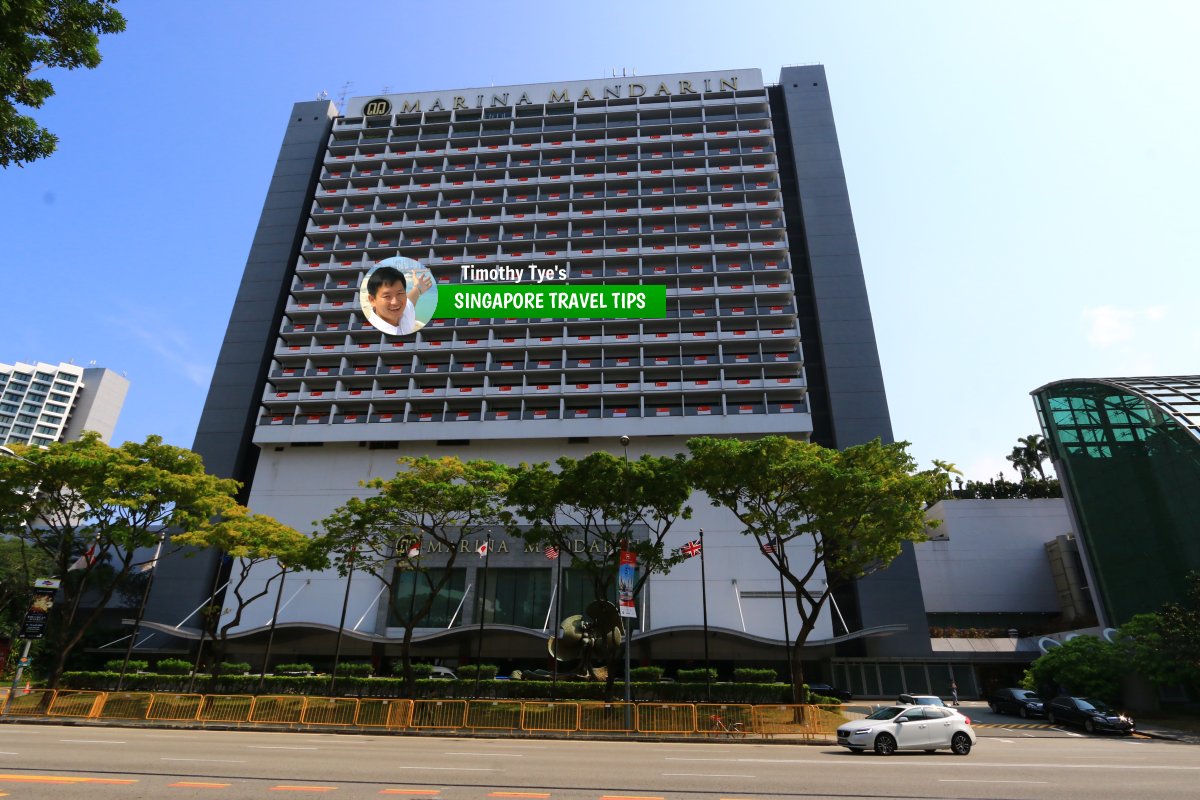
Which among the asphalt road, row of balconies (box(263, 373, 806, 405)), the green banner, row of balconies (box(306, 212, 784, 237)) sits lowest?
the asphalt road

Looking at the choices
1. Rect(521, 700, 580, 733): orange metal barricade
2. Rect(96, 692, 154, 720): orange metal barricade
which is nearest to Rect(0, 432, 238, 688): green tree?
Rect(96, 692, 154, 720): orange metal barricade

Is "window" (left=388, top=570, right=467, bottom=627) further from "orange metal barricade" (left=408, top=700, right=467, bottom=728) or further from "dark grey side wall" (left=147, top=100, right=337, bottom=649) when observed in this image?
"orange metal barricade" (left=408, top=700, right=467, bottom=728)

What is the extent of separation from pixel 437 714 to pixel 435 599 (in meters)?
23.1

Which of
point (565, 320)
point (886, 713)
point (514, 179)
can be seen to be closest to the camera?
point (886, 713)

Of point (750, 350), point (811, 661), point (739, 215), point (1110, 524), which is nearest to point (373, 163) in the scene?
point (739, 215)

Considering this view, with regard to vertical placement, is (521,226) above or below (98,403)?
below

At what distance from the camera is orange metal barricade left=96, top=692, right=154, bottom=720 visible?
2662 cm

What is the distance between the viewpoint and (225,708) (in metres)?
26.6

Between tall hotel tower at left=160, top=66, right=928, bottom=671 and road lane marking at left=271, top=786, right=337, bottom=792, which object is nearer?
road lane marking at left=271, top=786, right=337, bottom=792

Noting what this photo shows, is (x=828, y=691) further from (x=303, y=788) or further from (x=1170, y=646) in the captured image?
(x=303, y=788)

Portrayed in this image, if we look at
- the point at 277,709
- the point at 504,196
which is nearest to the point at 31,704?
the point at 277,709

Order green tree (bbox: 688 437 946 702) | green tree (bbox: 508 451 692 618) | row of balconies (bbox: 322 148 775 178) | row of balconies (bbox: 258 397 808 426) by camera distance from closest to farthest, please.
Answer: green tree (bbox: 688 437 946 702) < green tree (bbox: 508 451 692 618) < row of balconies (bbox: 258 397 808 426) < row of balconies (bbox: 322 148 775 178)

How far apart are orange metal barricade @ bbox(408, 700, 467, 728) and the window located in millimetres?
21094

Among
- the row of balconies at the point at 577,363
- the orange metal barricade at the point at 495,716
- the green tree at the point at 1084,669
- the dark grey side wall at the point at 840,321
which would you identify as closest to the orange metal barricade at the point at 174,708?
the orange metal barricade at the point at 495,716
